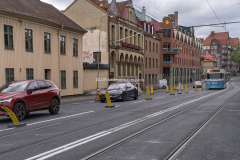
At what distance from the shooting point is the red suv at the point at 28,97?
37.9 ft

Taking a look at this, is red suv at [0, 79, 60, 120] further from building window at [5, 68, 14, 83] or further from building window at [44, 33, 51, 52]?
building window at [44, 33, 51, 52]

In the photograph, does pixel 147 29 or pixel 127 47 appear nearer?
pixel 127 47

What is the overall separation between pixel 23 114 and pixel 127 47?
36742mm

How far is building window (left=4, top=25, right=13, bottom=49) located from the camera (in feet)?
76.4

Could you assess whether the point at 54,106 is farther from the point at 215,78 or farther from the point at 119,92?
the point at 215,78

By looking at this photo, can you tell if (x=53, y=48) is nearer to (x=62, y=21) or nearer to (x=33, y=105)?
(x=62, y=21)

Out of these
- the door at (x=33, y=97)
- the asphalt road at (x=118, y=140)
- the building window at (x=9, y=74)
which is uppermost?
the building window at (x=9, y=74)

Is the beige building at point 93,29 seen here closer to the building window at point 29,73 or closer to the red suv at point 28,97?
the building window at point 29,73

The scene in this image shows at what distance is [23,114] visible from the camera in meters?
12.1

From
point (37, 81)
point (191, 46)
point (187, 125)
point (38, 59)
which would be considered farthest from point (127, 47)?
point (191, 46)

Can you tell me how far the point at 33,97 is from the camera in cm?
1273

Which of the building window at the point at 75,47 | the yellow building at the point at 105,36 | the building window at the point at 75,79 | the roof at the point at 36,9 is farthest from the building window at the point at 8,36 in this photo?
the yellow building at the point at 105,36

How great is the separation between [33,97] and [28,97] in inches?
13.6

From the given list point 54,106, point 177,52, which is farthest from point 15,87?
point 177,52
